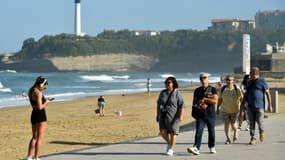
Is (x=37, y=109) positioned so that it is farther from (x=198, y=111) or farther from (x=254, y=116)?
(x=254, y=116)

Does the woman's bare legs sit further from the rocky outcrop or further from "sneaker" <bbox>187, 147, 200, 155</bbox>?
the rocky outcrop

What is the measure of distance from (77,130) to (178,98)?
9529 millimetres

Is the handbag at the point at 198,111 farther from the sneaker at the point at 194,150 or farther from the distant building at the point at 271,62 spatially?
the distant building at the point at 271,62

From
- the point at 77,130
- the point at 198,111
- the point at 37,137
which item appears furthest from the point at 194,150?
the point at 77,130

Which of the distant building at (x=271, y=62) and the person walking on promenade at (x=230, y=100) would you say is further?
the distant building at (x=271, y=62)

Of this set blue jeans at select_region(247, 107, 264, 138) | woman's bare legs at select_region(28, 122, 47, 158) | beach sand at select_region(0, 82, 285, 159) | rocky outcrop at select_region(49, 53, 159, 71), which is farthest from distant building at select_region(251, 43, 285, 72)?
rocky outcrop at select_region(49, 53, 159, 71)

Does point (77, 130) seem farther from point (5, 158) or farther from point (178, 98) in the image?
point (178, 98)

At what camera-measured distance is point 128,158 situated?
36.9 feet

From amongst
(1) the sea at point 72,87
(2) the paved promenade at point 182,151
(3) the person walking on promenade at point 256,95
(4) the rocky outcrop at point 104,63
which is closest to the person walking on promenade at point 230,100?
(3) the person walking on promenade at point 256,95

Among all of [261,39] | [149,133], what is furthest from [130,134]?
[261,39]

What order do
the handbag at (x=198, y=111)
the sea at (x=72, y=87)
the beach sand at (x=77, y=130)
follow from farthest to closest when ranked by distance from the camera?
the sea at (x=72, y=87) → the beach sand at (x=77, y=130) → the handbag at (x=198, y=111)

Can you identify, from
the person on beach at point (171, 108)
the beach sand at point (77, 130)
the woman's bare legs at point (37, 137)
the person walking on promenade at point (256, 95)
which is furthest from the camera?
the beach sand at point (77, 130)

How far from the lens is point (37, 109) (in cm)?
1088

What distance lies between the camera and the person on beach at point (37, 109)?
1080 cm
